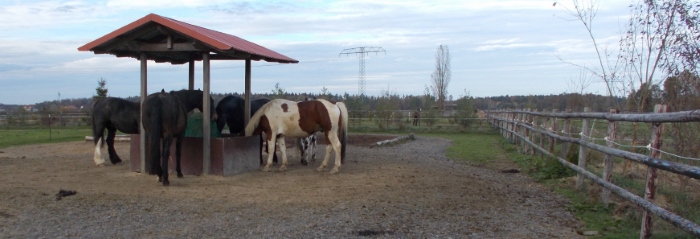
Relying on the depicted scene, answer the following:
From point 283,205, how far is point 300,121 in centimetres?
304

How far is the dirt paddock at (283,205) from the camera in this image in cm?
509

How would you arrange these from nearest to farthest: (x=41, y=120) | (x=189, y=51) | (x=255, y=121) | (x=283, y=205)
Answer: (x=283, y=205), (x=189, y=51), (x=255, y=121), (x=41, y=120)

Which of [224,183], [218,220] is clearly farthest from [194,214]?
[224,183]

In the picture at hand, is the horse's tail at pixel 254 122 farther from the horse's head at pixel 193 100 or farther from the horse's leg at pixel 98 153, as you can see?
the horse's leg at pixel 98 153

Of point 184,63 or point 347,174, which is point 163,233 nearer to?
point 347,174

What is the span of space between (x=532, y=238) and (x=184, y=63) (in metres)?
8.49

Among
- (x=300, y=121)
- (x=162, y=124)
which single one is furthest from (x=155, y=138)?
(x=300, y=121)

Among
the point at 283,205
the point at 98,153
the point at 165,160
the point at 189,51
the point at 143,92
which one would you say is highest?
the point at 189,51

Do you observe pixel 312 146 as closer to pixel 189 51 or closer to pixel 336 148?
pixel 336 148

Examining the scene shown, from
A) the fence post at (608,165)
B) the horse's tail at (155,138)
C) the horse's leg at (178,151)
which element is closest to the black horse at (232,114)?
the horse's leg at (178,151)

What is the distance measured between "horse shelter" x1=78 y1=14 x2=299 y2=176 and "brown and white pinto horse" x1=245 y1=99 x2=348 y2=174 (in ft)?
1.23

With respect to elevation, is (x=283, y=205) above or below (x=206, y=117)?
below

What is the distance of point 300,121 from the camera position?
9.15 metres

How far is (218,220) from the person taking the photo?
5.50 meters
